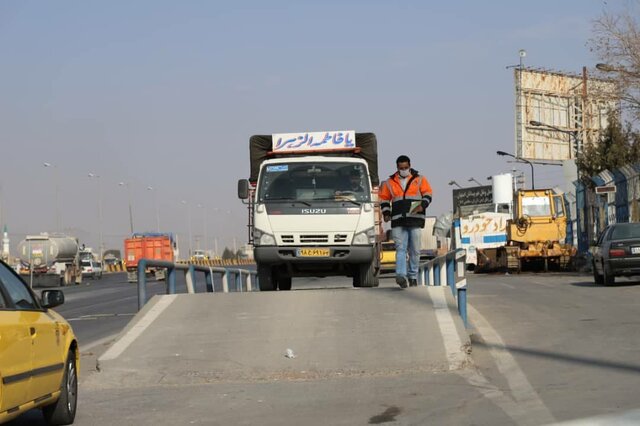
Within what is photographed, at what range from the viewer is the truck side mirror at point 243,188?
17.7 m

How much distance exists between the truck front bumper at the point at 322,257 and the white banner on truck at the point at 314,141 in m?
2.39

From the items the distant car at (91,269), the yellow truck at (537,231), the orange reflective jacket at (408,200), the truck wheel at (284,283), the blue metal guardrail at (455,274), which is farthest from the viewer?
the distant car at (91,269)

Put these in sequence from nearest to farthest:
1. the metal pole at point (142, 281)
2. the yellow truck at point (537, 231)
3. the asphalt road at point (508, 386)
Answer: the asphalt road at point (508, 386) → the metal pole at point (142, 281) → the yellow truck at point (537, 231)

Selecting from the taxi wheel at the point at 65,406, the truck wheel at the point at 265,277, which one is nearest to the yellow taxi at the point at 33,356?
the taxi wheel at the point at 65,406

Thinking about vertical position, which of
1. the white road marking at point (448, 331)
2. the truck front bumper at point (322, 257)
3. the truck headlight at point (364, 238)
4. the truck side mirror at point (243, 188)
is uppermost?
the truck side mirror at point (243, 188)

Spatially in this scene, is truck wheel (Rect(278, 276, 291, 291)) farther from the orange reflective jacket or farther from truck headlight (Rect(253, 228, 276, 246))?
the orange reflective jacket

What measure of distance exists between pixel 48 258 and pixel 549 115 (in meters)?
31.5

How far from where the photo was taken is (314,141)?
19.0 metres

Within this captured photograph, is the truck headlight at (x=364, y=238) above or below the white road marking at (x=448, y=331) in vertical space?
above

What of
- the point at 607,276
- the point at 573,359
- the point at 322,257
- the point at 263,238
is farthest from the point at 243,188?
the point at 607,276

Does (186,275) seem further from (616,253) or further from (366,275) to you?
(616,253)

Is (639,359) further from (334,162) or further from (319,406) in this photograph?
(334,162)

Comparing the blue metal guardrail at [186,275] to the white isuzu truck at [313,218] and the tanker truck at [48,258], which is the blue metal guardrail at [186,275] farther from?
the tanker truck at [48,258]

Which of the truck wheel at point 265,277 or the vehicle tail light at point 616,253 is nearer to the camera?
the truck wheel at point 265,277
